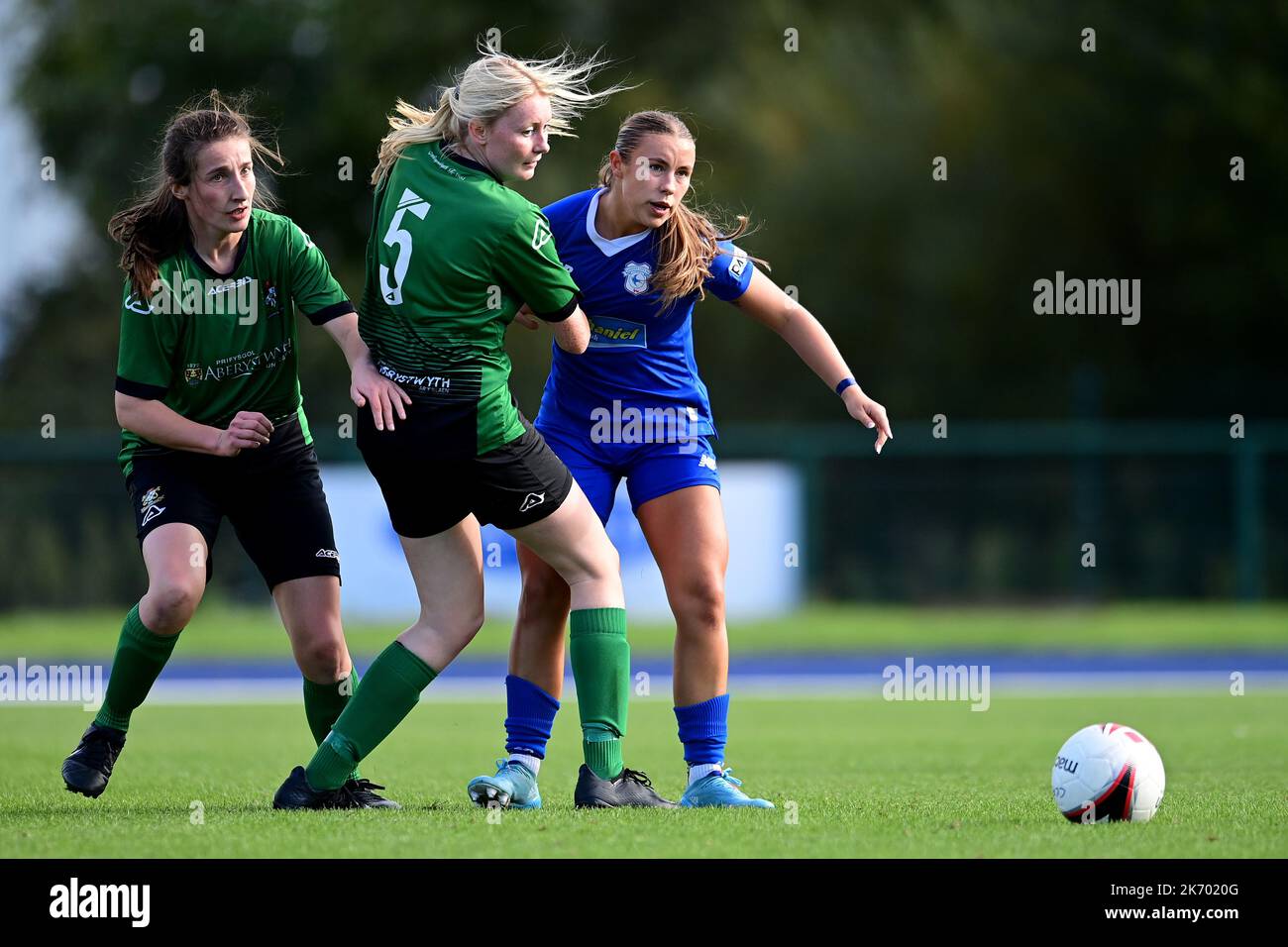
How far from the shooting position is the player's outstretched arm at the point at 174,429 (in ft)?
18.4

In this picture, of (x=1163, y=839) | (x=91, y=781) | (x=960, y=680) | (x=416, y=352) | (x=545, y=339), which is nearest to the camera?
(x=1163, y=839)

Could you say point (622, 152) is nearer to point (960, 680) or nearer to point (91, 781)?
point (91, 781)

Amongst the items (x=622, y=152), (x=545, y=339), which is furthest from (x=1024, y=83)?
(x=622, y=152)

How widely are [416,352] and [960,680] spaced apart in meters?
9.82

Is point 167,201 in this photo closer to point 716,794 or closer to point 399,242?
point 399,242

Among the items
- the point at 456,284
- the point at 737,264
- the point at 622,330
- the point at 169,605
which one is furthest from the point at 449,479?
the point at 737,264

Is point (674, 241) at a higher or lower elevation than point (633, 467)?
higher

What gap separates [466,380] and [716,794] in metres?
1.75

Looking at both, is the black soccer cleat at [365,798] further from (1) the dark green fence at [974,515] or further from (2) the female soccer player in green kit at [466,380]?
(1) the dark green fence at [974,515]

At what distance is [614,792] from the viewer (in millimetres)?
5688

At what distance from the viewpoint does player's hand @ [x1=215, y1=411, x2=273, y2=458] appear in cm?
554

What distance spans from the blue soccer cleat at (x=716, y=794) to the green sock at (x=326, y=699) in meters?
1.29

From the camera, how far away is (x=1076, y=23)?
26875 millimetres

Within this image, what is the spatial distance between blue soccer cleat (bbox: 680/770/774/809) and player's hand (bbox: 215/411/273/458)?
1957 mm
